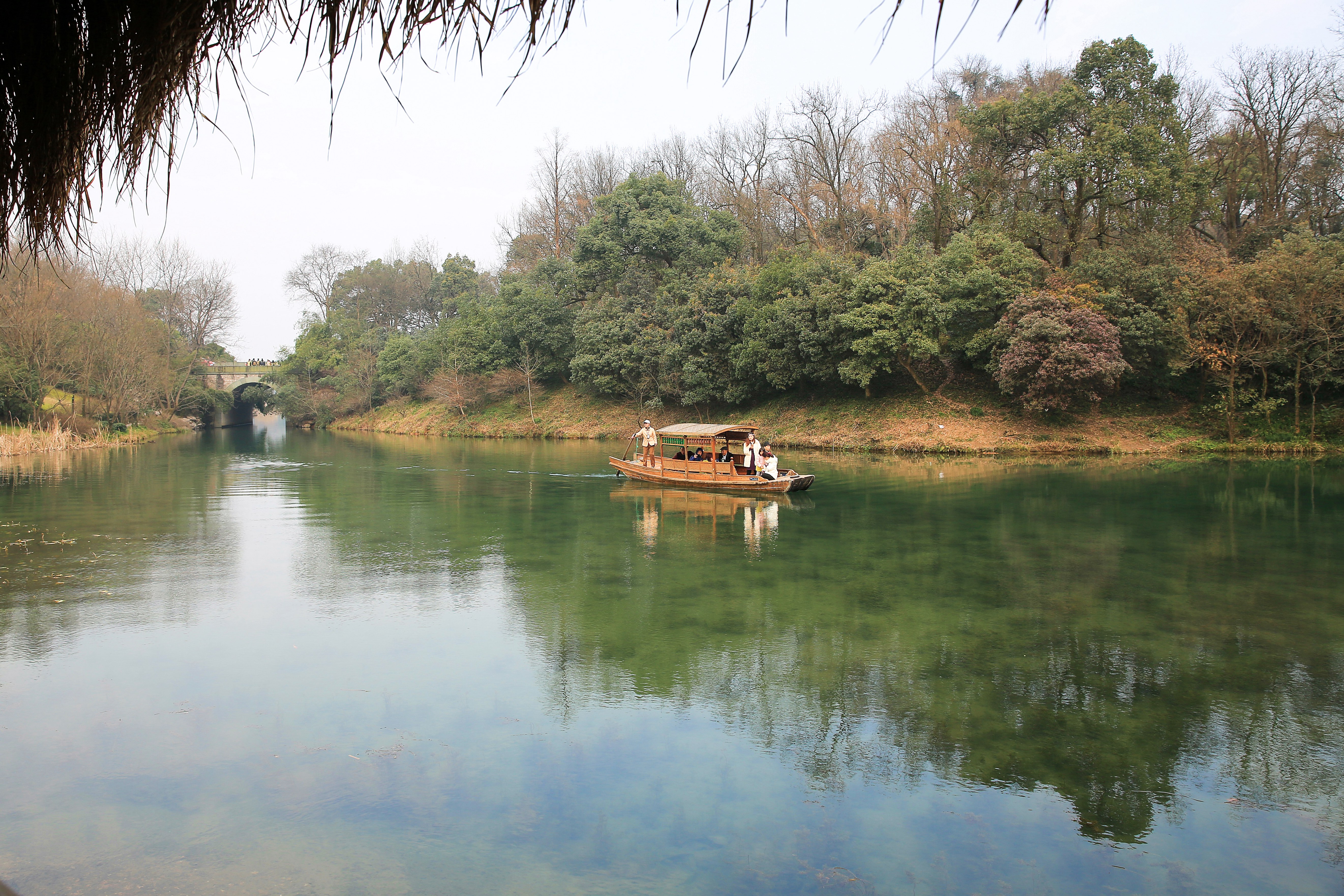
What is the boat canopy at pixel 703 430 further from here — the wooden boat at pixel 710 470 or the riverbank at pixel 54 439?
the riverbank at pixel 54 439

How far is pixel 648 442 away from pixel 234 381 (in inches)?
2098

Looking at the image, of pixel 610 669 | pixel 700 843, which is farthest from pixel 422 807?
pixel 610 669

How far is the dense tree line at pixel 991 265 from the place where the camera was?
81.3 ft

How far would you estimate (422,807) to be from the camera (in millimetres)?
Answer: 4570

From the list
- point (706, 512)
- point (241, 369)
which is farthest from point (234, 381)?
point (706, 512)

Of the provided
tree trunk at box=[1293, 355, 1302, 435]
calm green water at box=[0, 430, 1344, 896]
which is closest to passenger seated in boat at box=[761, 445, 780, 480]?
calm green water at box=[0, 430, 1344, 896]

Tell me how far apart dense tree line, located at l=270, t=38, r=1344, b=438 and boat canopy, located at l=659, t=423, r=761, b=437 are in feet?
37.8

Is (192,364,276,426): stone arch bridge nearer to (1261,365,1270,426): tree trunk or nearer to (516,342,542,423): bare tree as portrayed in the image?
(516,342,542,423): bare tree

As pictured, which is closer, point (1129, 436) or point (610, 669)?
point (610, 669)

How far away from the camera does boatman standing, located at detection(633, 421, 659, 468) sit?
20078mm

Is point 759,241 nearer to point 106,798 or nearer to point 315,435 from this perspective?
point 315,435

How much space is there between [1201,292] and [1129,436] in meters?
4.76

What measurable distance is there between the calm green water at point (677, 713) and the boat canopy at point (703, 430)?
21.3ft

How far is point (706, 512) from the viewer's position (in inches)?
609
